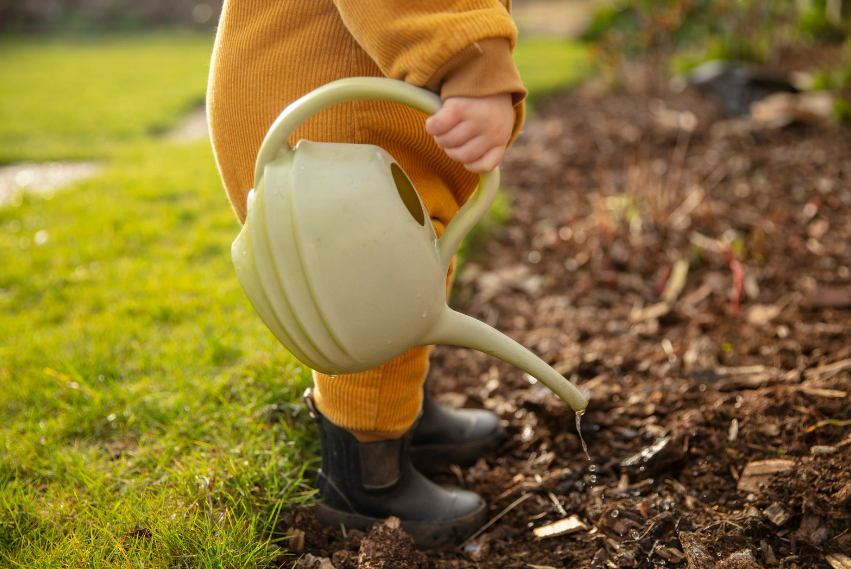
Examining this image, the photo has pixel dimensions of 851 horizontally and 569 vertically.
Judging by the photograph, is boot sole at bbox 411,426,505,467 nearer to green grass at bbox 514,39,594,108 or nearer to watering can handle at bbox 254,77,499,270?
watering can handle at bbox 254,77,499,270

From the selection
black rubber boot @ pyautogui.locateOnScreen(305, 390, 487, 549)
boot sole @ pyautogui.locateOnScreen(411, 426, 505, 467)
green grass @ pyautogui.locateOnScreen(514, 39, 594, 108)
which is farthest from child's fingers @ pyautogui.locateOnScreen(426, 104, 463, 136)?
green grass @ pyautogui.locateOnScreen(514, 39, 594, 108)

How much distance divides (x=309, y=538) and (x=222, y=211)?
7.55ft

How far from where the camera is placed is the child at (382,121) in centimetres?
88

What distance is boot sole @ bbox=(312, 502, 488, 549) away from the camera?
1345 millimetres

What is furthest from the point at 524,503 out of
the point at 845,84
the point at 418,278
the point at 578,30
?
the point at 578,30

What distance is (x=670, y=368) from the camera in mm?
1757

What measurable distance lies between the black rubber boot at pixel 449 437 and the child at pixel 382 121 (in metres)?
0.18

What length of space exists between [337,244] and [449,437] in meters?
0.90

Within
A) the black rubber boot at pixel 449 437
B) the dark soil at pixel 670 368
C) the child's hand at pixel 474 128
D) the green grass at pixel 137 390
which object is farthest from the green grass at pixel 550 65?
the child's hand at pixel 474 128

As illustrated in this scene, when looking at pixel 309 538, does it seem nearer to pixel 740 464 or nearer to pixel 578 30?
pixel 740 464

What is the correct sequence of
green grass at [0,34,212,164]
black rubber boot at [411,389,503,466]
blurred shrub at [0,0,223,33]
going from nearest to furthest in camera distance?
black rubber boot at [411,389,503,466]
green grass at [0,34,212,164]
blurred shrub at [0,0,223,33]

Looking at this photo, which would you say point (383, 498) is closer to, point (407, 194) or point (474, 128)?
point (407, 194)

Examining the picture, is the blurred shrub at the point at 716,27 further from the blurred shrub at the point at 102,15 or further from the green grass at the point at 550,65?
the blurred shrub at the point at 102,15

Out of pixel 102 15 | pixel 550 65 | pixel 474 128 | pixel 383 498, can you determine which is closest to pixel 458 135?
pixel 474 128
